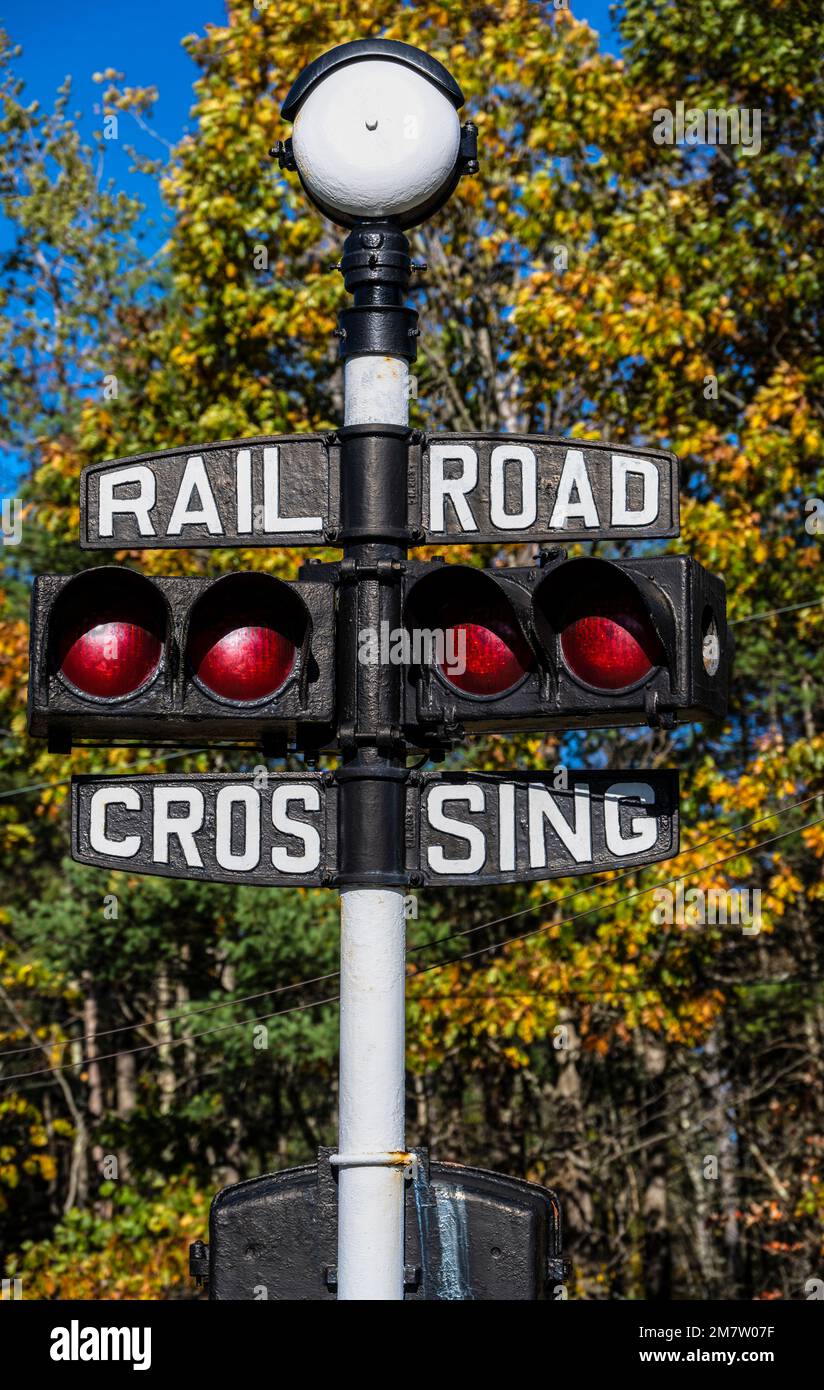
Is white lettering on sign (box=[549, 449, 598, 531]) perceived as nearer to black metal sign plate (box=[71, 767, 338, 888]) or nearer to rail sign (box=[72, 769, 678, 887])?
rail sign (box=[72, 769, 678, 887])

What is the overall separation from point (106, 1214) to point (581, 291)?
530 inches

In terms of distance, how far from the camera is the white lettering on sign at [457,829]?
10.4 ft

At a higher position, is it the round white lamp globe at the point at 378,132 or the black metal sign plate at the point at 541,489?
the round white lamp globe at the point at 378,132

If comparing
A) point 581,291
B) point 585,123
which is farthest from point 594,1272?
point 585,123

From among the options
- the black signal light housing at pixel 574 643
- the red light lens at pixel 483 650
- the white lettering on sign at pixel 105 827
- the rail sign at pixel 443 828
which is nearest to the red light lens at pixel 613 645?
the black signal light housing at pixel 574 643

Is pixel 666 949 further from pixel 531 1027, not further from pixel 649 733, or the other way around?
pixel 649 733

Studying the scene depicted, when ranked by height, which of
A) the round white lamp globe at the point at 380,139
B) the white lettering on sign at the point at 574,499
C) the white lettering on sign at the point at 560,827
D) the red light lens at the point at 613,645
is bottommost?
the white lettering on sign at the point at 560,827

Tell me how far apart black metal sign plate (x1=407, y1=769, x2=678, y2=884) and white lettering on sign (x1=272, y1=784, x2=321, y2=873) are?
0.19m

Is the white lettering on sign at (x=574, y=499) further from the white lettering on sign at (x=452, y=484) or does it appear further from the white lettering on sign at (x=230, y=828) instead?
the white lettering on sign at (x=230, y=828)

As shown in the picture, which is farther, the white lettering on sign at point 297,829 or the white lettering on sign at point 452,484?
the white lettering on sign at point 452,484

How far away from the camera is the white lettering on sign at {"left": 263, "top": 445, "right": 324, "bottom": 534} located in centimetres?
338

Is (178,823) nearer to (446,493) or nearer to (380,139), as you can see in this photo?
(446,493)

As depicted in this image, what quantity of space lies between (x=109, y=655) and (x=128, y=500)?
0.47 m

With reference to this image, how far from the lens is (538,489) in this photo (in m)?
3.38
